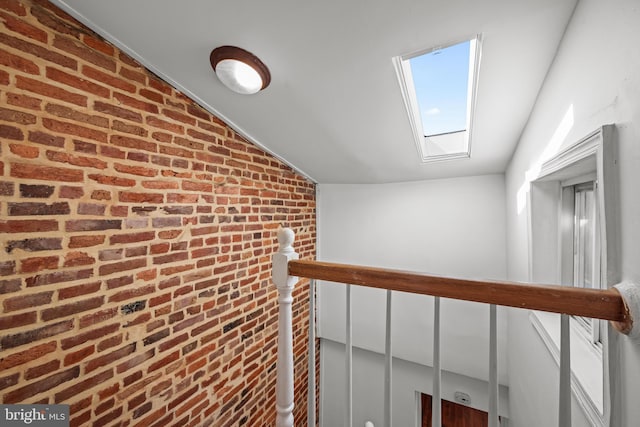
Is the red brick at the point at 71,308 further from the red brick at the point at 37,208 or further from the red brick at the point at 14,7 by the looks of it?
the red brick at the point at 14,7

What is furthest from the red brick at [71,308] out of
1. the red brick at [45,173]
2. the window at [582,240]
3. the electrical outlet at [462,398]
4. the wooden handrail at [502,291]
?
the electrical outlet at [462,398]

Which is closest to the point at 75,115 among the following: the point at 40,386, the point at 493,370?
the point at 40,386

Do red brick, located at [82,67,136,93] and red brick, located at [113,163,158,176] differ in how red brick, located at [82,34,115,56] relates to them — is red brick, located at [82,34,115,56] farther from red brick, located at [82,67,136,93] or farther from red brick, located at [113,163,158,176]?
red brick, located at [113,163,158,176]

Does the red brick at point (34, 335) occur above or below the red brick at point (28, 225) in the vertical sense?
below

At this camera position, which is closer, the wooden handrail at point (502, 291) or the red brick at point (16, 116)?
the wooden handrail at point (502, 291)

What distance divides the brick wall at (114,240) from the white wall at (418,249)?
1.31 m

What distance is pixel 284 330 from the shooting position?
3.48 ft

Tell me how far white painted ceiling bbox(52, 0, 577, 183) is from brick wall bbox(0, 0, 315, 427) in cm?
20

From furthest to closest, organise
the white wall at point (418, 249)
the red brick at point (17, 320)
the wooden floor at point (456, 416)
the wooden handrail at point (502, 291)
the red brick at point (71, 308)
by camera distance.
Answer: the wooden floor at point (456, 416)
the white wall at point (418, 249)
the red brick at point (71, 308)
the red brick at point (17, 320)
the wooden handrail at point (502, 291)

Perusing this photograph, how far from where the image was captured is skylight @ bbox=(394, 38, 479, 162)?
143cm

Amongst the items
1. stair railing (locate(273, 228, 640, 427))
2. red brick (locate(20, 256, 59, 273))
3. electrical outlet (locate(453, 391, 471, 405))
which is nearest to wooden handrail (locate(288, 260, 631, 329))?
stair railing (locate(273, 228, 640, 427))

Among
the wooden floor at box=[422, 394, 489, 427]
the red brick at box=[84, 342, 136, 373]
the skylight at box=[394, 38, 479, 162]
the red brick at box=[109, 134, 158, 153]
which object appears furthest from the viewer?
A: the wooden floor at box=[422, 394, 489, 427]

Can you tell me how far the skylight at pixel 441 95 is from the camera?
1427 millimetres

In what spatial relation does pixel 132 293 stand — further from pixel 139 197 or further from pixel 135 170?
pixel 135 170
